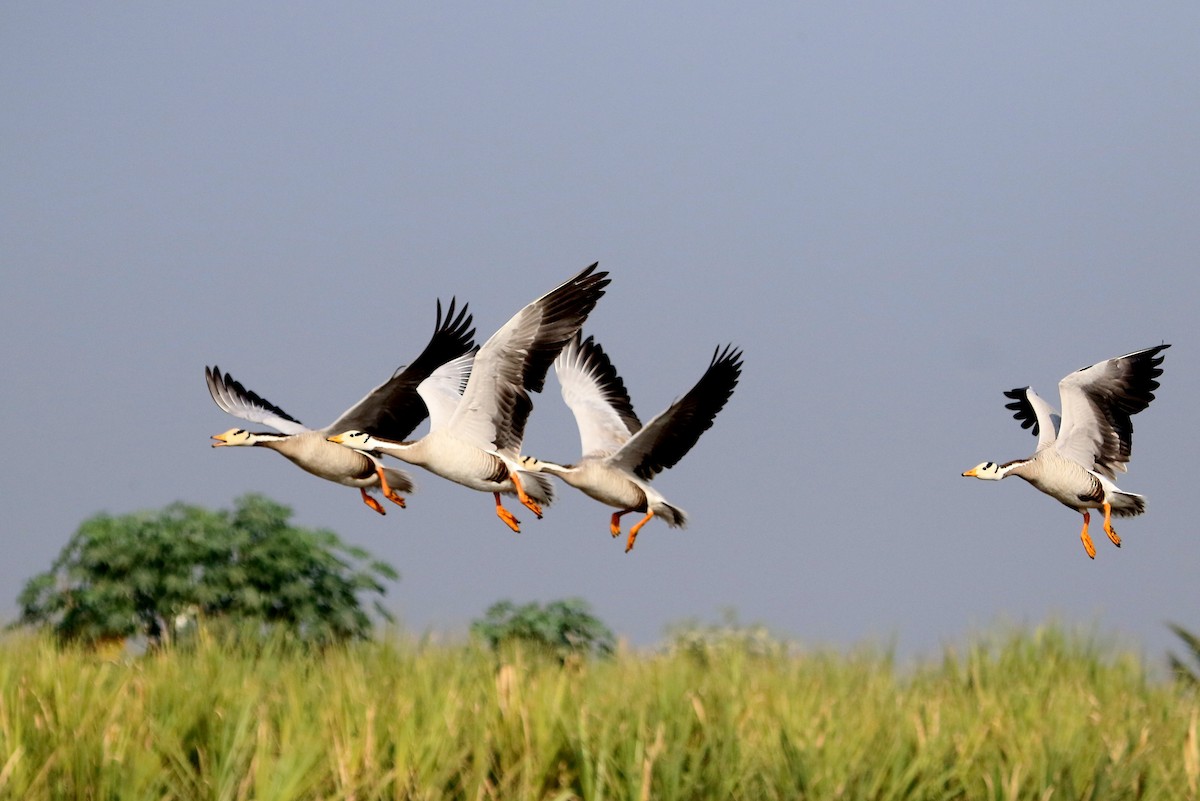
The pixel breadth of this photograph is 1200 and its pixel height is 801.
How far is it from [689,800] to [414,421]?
249 inches

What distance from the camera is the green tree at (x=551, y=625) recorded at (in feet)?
53.4

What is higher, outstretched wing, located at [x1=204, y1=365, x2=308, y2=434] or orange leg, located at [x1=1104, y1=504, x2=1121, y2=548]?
outstretched wing, located at [x1=204, y1=365, x2=308, y2=434]

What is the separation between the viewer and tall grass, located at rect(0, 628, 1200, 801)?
7164mm

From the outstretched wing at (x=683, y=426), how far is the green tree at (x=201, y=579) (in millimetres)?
5261

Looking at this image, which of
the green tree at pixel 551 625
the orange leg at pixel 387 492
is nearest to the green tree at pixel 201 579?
the green tree at pixel 551 625

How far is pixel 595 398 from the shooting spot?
1446 cm

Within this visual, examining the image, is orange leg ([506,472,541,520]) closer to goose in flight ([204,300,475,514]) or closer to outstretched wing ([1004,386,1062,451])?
goose in flight ([204,300,475,514])

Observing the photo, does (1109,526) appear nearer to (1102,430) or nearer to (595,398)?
(1102,430)

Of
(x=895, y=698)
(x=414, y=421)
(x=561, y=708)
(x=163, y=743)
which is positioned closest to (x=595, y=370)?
(x=414, y=421)

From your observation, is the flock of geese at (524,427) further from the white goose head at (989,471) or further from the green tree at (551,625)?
the green tree at (551,625)

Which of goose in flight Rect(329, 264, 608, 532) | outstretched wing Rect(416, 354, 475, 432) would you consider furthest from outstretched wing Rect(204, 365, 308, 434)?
goose in flight Rect(329, 264, 608, 532)

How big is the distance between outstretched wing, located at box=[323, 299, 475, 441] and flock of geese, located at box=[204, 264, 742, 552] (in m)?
0.01

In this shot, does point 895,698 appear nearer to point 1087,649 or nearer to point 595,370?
point 1087,649

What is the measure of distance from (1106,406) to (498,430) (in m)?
5.84
